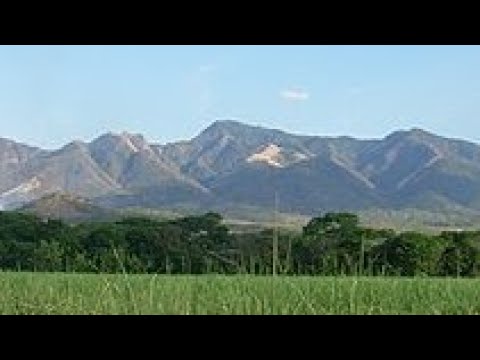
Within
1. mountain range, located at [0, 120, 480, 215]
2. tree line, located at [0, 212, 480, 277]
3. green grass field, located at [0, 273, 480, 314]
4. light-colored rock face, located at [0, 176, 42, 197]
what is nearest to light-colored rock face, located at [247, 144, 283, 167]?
tree line, located at [0, 212, 480, 277]

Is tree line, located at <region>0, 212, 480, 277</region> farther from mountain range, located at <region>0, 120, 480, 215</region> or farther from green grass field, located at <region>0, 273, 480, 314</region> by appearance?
mountain range, located at <region>0, 120, 480, 215</region>

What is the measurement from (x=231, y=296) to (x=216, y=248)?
4.24m

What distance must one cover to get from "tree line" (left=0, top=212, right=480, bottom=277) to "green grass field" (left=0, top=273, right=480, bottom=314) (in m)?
0.17

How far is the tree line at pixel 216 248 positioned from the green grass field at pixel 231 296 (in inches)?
6.7

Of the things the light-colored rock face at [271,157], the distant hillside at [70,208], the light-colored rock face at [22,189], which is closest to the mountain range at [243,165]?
the light-colored rock face at [22,189]

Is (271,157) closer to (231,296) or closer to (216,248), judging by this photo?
(231,296)

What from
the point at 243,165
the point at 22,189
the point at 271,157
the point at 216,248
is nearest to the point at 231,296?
the point at 271,157

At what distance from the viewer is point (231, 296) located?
3.33 meters

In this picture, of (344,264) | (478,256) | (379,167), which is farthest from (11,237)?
(379,167)

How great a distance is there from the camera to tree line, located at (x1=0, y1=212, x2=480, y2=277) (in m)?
4.59
